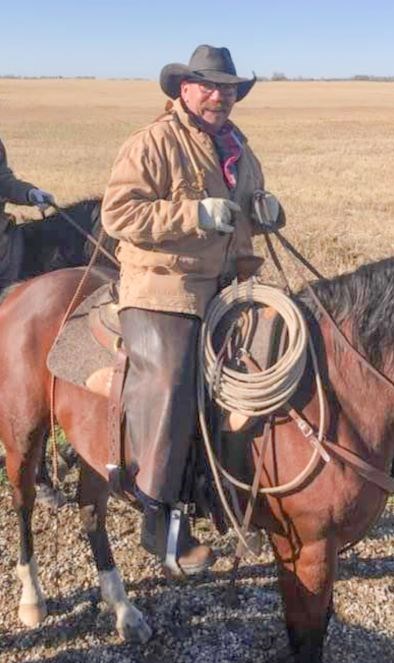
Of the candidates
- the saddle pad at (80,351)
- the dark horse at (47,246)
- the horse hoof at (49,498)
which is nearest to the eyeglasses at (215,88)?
the saddle pad at (80,351)

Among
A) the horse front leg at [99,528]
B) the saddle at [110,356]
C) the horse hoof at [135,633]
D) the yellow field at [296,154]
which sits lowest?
the horse hoof at [135,633]

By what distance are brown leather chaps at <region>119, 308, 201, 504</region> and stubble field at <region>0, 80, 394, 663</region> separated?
1374 mm

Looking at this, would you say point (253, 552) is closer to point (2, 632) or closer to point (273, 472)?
point (273, 472)

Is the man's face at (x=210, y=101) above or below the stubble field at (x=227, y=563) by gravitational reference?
above

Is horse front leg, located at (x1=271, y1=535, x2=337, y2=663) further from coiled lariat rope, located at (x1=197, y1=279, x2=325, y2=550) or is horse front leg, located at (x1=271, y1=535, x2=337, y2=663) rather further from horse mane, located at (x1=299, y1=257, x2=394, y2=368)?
horse mane, located at (x1=299, y1=257, x2=394, y2=368)

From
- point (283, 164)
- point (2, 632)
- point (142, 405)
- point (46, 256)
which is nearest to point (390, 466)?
point (142, 405)

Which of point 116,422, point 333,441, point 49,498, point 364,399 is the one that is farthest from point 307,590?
point 49,498

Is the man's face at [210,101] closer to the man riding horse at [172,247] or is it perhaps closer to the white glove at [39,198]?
the man riding horse at [172,247]

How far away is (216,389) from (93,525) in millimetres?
1891

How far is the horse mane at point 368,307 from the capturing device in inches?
127

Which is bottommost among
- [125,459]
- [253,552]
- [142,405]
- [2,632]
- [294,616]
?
[2,632]

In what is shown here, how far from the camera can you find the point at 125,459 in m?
3.64

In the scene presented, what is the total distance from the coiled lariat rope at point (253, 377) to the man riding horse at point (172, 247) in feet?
0.23

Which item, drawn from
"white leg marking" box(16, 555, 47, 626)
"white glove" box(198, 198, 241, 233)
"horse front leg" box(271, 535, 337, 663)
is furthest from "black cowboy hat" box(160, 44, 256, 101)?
"white leg marking" box(16, 555, 47, 626)
